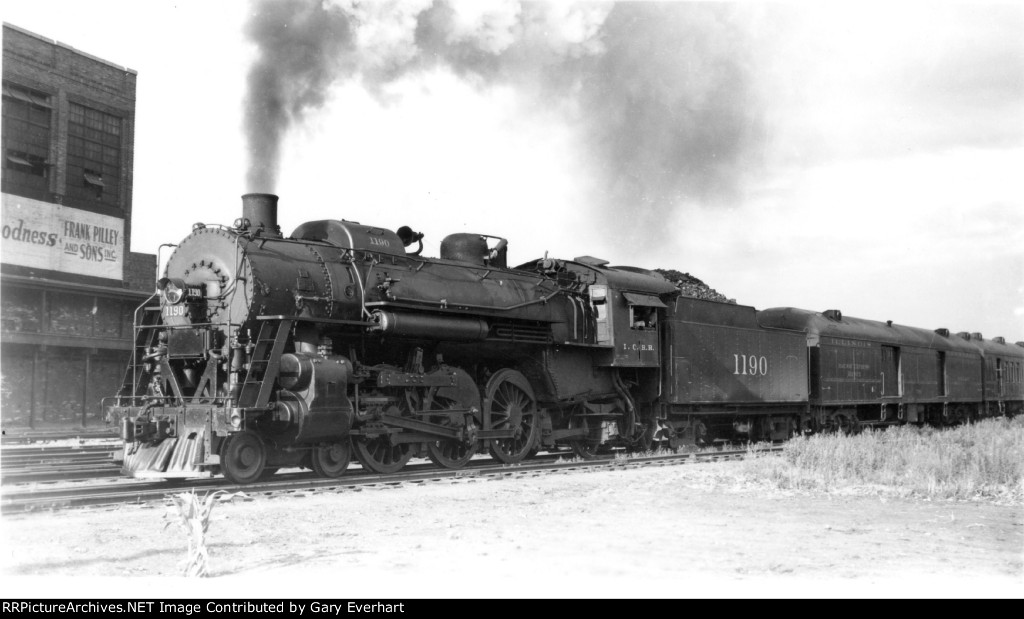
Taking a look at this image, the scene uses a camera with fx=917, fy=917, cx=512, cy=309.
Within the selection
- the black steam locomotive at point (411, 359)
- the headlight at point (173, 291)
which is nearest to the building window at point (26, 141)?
the black steam locomotive at point (411, 359)

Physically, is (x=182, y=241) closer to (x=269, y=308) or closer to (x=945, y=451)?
(x=269, y=308)

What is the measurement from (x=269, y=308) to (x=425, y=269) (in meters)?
2.82

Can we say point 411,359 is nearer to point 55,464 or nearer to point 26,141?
point 55,464

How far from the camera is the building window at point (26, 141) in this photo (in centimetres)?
2547

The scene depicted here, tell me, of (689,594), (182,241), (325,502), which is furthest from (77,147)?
(689,594)

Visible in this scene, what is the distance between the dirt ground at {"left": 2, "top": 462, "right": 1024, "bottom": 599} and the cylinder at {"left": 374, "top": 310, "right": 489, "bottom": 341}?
8.71 feet

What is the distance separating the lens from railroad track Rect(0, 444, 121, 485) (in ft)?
40.1

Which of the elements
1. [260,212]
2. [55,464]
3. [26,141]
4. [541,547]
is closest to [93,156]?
[26,141]

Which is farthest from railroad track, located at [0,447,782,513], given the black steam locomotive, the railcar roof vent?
the railcar roof vent

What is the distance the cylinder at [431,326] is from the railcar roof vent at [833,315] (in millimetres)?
13018

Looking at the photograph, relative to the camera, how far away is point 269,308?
1137cm

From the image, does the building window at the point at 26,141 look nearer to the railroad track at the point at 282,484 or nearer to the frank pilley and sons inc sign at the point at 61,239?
the frank pilley and sons inc sign at the point at 61,239

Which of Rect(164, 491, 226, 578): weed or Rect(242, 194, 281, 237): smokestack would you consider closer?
Rect(164, 491, 226, 578): weed

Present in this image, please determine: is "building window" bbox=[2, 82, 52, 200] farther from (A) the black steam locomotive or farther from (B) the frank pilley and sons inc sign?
(A) the black steam locomotive
